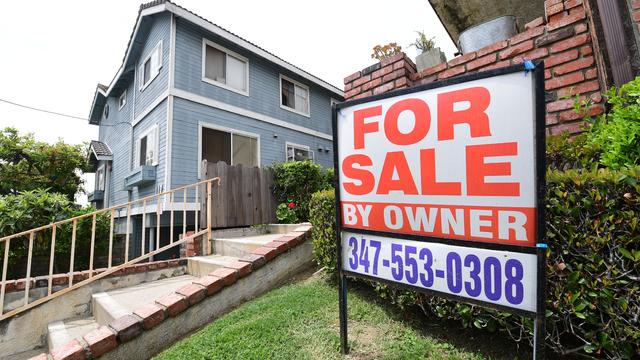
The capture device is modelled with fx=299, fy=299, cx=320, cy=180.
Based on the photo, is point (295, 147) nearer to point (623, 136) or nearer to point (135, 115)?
point (135, 115)

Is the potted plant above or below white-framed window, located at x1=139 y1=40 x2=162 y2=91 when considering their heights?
below

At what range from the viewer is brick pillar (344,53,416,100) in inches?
135

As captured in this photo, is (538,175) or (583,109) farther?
(583,109)

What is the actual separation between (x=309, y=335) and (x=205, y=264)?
261 centimetres

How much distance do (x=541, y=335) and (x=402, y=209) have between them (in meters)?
0.79

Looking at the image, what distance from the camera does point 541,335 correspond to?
49.2 inches

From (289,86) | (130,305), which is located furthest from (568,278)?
(289,86)

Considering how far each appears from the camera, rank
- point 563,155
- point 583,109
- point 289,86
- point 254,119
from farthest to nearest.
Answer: point 289,86 < point 254,119 < point 583,109 < point 563,155

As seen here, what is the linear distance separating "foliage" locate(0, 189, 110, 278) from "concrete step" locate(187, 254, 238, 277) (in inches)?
176

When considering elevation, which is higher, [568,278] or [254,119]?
[254,119]

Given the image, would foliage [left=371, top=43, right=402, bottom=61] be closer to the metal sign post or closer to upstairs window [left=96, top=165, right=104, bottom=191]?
the metal sign post

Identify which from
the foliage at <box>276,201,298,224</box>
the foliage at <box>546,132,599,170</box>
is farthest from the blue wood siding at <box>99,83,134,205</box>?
the foliage at <box>546,132,599,170</box>

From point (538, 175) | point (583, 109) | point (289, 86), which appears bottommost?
point (538, 175)

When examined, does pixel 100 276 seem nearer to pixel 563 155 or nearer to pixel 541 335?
pixel 541 335
